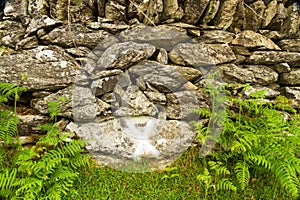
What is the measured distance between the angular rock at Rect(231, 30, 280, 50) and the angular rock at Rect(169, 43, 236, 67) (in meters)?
0.38

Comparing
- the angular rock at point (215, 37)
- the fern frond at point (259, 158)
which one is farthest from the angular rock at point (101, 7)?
the fern frond at point (259, 158)

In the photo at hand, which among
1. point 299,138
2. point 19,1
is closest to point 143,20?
point 19,1

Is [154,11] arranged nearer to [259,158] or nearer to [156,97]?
[156,97]

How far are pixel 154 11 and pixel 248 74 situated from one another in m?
1.77

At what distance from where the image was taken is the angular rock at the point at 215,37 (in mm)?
4012

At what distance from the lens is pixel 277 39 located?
4.25m

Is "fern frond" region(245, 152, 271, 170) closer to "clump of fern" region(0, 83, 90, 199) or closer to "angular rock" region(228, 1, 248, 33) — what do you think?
"clump of fern" region(0, 83, 90, 199)

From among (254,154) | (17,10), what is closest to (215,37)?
(254,154)

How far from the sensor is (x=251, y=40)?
4090mm

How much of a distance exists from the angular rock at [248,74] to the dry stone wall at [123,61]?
16mm

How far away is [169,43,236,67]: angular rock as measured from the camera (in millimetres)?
3957

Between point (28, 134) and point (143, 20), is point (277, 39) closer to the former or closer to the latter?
point (143, 20)

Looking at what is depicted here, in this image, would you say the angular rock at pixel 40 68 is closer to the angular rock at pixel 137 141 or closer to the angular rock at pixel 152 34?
the angular rock at pixel 137 141

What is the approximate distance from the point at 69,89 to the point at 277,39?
3.43m
